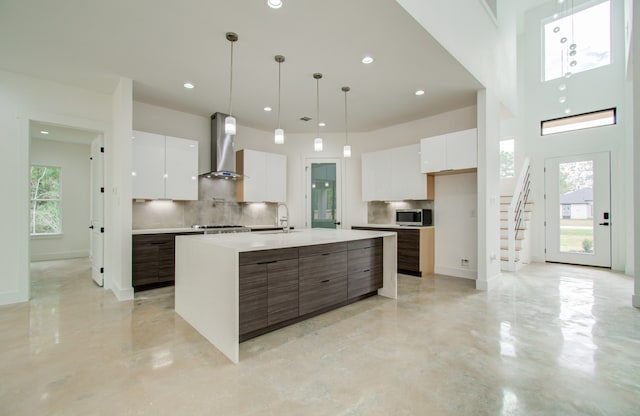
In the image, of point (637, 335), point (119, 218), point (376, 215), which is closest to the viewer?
point (637, 335)

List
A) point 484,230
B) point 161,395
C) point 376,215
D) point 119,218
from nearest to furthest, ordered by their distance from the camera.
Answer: point 161,395 < point 119,218 < point 484,230 < point 376,215

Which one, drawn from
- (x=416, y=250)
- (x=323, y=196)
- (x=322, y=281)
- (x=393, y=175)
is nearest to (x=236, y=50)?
(x=322, y=281)

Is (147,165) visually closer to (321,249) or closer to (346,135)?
(321,249)

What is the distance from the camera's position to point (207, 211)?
5.34 meters

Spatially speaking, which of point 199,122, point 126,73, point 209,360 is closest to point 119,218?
point 126,73

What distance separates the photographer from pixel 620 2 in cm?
554

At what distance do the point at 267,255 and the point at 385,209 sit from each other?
4040mm

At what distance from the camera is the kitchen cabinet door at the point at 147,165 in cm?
425

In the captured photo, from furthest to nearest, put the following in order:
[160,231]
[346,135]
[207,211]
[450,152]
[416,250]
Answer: [346,135] < [207,211] < [416,250] < [450,152] < [160,231]

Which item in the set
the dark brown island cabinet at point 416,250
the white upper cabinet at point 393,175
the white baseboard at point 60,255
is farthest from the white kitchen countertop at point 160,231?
the white baseboard at point 60,255

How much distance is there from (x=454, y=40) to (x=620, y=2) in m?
5.33

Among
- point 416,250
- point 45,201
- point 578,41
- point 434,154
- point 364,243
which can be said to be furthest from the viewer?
point 45,201

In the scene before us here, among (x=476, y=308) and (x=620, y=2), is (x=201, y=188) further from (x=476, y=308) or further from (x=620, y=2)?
(x=620, y=2)

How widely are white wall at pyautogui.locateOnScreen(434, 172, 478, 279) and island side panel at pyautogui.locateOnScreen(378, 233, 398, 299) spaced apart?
2014 mm
